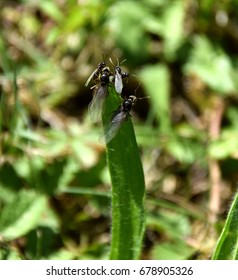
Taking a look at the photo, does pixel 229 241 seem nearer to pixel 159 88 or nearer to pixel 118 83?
pixel 118 83

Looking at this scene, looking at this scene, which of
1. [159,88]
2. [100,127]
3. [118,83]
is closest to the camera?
[118,83]

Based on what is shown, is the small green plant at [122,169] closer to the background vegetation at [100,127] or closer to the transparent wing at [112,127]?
the transparent wing at [112,127]

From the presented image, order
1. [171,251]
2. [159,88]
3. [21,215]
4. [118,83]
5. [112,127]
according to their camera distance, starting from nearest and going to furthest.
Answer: [112,127] → [118,83] → [21,215] → [171,251] → [159,88]

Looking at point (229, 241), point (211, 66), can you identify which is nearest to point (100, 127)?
point (211, 66)

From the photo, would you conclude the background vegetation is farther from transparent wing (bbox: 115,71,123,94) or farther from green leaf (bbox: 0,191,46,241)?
Result: transparent wing (bbox: 115,71,123,94)

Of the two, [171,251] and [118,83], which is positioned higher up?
[118,83]

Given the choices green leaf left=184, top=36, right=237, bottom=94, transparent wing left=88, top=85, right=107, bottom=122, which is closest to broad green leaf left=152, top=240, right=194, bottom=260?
Result: transparent wing left=88, top=85, right=107, bottom=122

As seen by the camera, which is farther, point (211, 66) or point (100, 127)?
point (211, 66)
